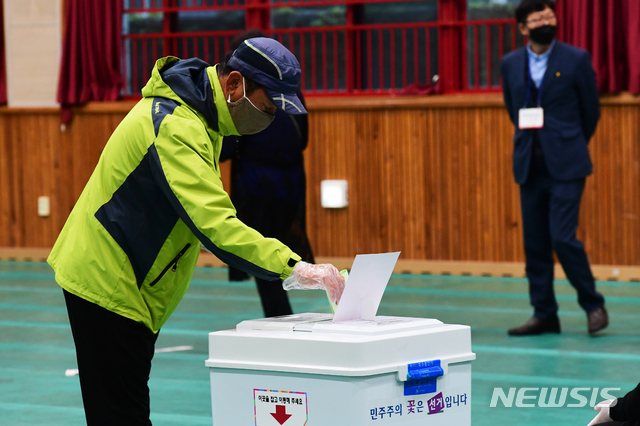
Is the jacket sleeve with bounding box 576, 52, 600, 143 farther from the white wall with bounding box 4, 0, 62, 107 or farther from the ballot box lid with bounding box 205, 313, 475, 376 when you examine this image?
the white wall with bounding box 4, 0, 62, 107

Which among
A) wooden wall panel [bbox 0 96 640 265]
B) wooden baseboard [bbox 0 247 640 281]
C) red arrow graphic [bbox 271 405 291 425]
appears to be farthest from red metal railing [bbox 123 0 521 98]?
red arrow graphic [bbox 271 405 291 425]

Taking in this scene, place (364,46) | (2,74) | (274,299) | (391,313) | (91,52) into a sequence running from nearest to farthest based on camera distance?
(274,299) < (391,313) < (364,46) < (91,52) < (2,74)

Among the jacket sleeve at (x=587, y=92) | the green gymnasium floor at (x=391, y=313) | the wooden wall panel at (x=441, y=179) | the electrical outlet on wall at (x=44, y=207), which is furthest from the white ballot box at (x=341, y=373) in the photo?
the electrical outlet on wall at (x=44, y=207)

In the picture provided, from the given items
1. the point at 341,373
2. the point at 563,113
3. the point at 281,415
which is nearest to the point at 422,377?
the point at 341,373

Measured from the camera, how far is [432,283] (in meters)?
6.86

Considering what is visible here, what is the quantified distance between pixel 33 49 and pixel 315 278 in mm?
7070

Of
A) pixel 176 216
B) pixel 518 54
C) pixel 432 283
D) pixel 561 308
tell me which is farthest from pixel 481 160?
pixel 176 216

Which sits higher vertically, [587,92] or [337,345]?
[587,92]

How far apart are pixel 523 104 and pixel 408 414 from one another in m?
3.29

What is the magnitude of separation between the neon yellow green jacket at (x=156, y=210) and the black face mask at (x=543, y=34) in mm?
3065

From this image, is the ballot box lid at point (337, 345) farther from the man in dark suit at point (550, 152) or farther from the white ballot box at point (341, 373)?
the man in dark suit at point (550, 152)

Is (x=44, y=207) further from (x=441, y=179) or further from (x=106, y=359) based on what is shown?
(x=106, y=359)

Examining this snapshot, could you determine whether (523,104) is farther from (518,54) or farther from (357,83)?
(357,83)

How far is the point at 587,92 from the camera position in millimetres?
4922
